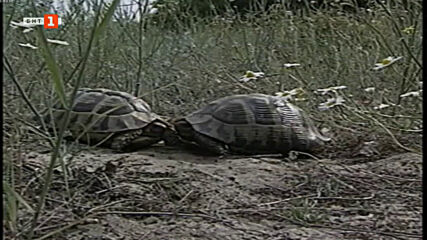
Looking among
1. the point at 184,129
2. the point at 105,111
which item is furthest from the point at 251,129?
the point at 105,111

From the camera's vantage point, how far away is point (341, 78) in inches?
165

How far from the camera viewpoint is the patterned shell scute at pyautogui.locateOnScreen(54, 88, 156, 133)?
10.5ft

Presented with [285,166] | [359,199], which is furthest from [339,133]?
[359,199]

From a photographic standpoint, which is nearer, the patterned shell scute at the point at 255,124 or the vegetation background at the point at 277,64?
the vegetation background at the point at 277,64

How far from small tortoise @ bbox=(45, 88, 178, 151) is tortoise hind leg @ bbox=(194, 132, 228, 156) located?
193 mm

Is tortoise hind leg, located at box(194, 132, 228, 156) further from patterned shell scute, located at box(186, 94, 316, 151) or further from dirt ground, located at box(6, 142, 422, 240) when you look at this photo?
dirt ground, located at box(6, 142, 422, 240)

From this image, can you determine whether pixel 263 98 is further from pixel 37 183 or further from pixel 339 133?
pixel 37 183

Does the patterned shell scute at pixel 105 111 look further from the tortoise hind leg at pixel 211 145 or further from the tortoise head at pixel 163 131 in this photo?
the tortoise hind leg at pixel 211 145

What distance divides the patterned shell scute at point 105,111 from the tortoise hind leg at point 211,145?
12.3 inches

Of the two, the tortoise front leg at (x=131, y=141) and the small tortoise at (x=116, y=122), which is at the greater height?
the small tortoise at (x=116, y=122)

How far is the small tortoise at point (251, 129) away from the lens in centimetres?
316

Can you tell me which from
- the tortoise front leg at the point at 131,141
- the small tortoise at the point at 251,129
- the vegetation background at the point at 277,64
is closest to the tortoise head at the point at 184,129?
the small tortoise at the point at 251,129

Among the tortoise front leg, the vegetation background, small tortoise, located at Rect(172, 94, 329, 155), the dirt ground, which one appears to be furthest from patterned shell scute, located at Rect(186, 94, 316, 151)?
the dirt ground

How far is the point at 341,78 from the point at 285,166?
1.61 m
